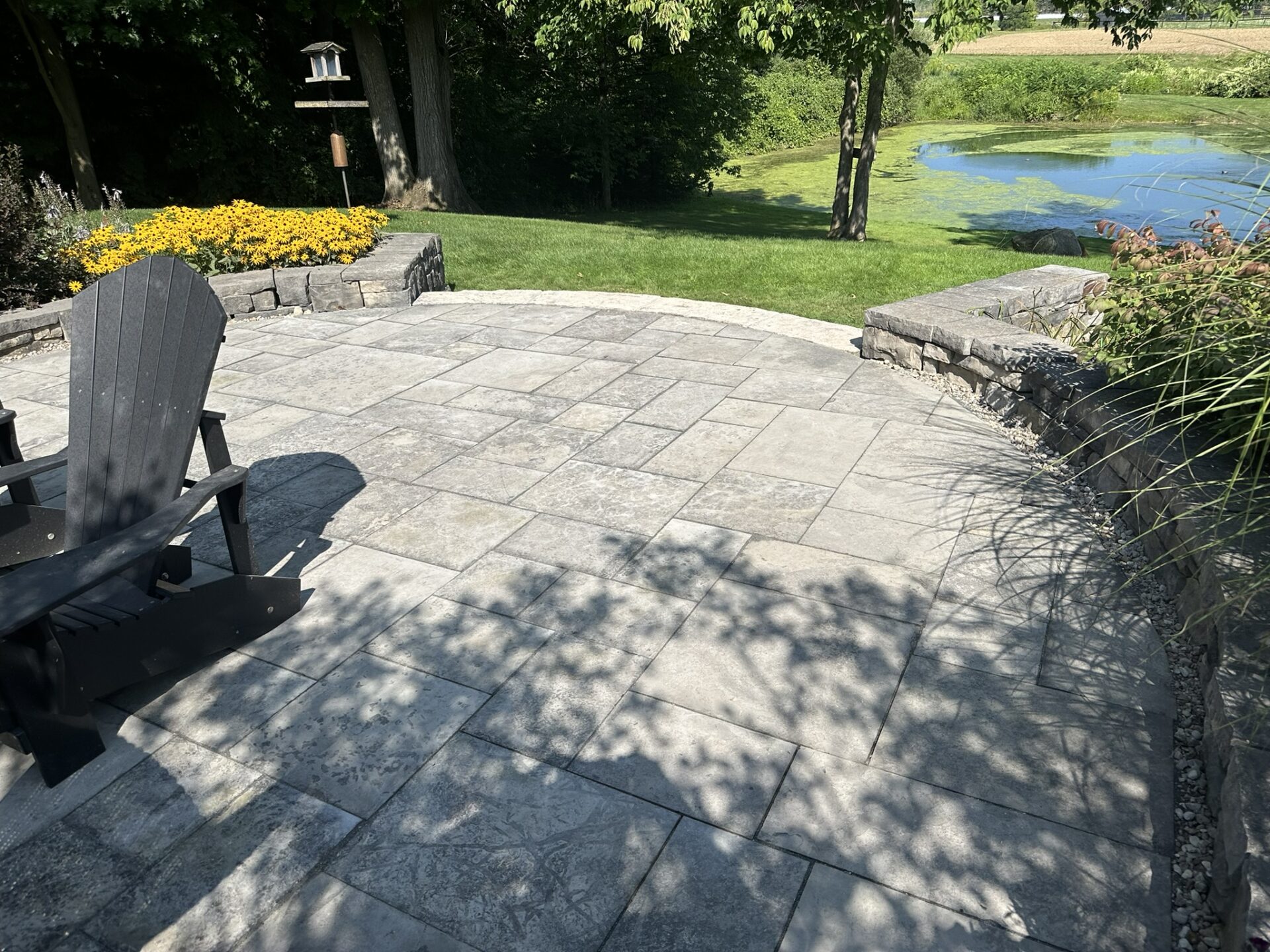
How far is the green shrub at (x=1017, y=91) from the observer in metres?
23.5

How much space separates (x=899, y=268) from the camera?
25.5ft

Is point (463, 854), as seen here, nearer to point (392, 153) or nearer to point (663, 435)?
point (663, 435)

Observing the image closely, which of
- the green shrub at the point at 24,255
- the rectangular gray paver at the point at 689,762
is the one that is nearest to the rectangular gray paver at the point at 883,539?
the rectangular gray paver at the point at 689,762

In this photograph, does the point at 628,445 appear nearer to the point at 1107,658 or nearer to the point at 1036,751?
the point at 1107,658

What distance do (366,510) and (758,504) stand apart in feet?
5.24

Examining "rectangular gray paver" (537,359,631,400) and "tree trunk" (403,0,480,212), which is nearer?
"rectangular gray paver" (537,359,631,400)

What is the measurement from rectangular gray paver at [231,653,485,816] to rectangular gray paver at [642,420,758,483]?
64.7 inches

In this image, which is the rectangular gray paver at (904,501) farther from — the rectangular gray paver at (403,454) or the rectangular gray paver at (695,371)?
the rectangular gray paver at (403,454)

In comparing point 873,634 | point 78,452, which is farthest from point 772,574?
point 78,452

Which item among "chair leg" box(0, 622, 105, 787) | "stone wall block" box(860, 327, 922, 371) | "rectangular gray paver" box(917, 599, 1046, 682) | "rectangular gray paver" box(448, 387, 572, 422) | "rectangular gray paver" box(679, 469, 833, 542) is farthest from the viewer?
"stone wall block" box(860, 327, 922, 371)

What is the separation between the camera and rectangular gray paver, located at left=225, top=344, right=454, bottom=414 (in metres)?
4.89

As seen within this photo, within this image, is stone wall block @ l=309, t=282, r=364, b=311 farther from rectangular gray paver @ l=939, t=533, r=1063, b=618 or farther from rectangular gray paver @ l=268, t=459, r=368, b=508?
rectangular gray paver @ l=939, t=533, r=1063, b=618

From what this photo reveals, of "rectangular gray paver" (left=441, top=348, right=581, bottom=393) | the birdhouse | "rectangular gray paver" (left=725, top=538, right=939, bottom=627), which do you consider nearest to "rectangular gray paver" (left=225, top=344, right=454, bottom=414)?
"rectangular gray paver" (left=441, top=348, right=581, bottom=393)

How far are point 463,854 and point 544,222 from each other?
10.2 metres
